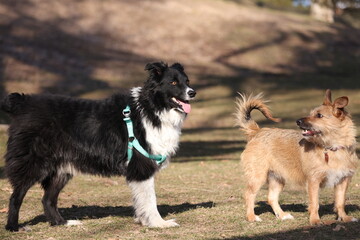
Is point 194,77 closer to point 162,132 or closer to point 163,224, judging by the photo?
point 162,132

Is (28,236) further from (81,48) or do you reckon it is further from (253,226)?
(81,48)

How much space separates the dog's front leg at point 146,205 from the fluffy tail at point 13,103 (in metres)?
1.84

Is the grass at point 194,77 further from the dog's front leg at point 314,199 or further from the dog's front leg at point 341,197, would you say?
the dog's front leg at point 341,197

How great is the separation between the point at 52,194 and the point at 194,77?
23460 mm

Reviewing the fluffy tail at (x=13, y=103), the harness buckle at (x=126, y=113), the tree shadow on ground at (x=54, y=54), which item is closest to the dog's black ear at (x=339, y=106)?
the harness buckle at (x=126, y=113)

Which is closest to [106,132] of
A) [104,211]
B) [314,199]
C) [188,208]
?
[104,211]

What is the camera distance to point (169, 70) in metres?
8.16

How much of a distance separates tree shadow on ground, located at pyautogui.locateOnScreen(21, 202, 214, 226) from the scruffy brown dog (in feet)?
4.29

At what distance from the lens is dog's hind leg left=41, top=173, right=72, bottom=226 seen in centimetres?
829

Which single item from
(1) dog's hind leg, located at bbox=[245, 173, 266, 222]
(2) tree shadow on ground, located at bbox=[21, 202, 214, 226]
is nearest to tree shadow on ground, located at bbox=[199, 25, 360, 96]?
(2) tree shadow on ground, located at bbox=[21, 202, 214, 226]

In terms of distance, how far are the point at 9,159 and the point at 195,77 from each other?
79.1 feet

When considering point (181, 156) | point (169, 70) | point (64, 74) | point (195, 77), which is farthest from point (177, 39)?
point (169, 70)

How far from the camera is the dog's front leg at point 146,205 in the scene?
26.0 ft

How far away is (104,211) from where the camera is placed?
929cm
